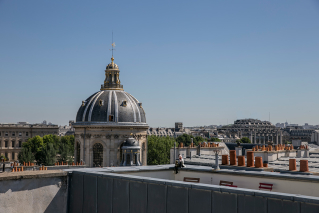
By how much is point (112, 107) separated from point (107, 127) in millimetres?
4000

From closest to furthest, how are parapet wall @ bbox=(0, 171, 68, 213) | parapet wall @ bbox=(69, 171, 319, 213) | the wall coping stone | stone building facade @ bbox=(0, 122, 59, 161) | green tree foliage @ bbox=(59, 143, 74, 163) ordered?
1. the wall coping stone
2. parapet wall @ bbox=(69, 171, 319, 213)
3. parapet wall @ bbox=(0, 171, 68, 213)
4. green tree foliage @ bbox=(59, 143, 74, 163)
5. stone building facade @ bbox=(0, 122, 59, 161)

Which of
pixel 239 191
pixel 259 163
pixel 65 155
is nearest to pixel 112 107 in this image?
pixel 65 155

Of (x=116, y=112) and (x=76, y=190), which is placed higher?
(x=116, y=112)

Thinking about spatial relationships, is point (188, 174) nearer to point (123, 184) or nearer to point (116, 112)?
point (123, 184)

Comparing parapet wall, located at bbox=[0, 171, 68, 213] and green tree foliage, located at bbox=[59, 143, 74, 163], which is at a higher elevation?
parapet wall, located at bbox=[0, 171, 68, 213]

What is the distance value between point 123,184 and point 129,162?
46808 millimetres

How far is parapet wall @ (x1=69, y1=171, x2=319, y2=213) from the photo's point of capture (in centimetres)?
1021

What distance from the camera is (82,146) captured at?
68.1 meters

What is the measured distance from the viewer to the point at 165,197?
1288cm

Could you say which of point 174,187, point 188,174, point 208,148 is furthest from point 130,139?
point 174,187

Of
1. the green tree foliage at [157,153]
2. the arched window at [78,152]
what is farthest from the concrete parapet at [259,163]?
the green tree foliage at [157,153]

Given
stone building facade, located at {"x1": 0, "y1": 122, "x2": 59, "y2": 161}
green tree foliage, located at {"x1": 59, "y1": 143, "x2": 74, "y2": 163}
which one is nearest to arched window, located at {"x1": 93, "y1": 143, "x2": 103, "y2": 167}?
green tree foliage, located at {"x1": 59, "y1": 143, "x2": 74, "y2": 163}

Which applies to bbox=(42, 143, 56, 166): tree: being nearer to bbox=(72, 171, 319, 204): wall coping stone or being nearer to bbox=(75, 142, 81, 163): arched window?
bbox=(75, 142, 81, 163): arched window

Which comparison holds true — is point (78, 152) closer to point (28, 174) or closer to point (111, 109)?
point (111, 109)
